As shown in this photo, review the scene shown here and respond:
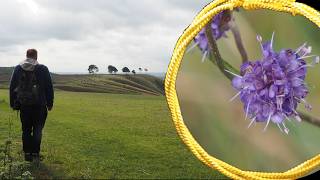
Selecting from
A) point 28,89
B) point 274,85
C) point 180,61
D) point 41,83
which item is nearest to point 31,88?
point 28,89

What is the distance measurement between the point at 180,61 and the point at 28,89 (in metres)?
6.18

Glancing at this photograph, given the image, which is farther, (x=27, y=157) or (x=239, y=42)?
(x=27, y=157)

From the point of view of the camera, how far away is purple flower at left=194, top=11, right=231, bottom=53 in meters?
2.57

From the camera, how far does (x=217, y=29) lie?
2602 millimetres

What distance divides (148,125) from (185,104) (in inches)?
575

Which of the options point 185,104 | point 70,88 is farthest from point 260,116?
point 70,88

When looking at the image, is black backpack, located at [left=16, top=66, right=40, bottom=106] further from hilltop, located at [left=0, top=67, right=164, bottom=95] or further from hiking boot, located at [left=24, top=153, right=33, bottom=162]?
hilltop, located at [left=0, top=67, right=164, bottom=95]

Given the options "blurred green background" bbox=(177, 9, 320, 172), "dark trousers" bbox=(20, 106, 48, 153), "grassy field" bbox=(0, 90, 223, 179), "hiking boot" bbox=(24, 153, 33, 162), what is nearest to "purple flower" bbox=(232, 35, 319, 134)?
"blurred green background" bbox=(177, 9, 320, 172)

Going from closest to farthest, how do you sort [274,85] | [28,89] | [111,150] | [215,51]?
[274,85], [215,51], [28,89], [111,150]

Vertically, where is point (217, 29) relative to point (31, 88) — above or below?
above

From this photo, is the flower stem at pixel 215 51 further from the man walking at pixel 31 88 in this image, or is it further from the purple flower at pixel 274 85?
the man walking at pixel 31 88

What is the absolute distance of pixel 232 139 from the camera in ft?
8.68

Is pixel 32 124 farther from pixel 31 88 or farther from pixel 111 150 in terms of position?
pixel 111 150

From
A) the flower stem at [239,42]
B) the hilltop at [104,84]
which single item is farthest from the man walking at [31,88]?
the hilltop at [104,84]
